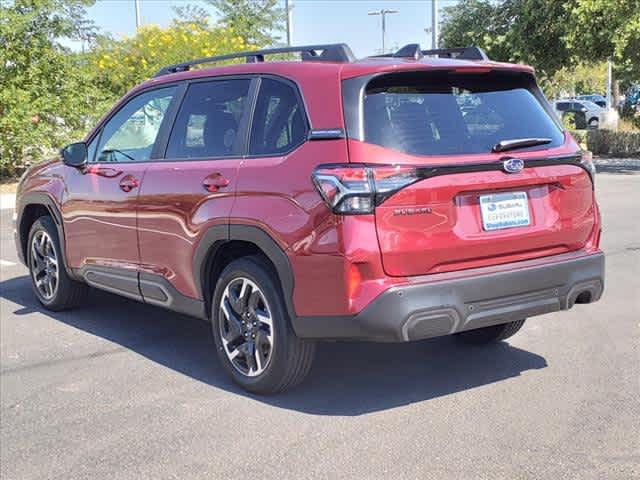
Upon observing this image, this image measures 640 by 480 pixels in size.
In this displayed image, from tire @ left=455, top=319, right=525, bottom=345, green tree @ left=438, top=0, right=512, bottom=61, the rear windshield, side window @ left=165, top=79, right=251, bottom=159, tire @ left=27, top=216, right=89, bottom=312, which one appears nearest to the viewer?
the rear windshield

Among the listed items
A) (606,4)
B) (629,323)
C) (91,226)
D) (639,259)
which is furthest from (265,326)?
(606,4)

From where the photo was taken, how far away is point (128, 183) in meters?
5.48

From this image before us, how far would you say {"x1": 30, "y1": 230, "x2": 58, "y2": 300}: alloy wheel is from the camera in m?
6.66

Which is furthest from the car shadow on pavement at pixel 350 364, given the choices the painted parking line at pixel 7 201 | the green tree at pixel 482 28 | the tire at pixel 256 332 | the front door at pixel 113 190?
the green tree at pixel 482 28

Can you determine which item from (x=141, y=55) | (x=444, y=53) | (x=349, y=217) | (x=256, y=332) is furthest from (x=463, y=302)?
(x=141, y=55)

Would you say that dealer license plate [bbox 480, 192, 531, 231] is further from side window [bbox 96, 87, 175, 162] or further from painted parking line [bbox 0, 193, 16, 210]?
painted parking line [bbox 0, 193, 16, 210]

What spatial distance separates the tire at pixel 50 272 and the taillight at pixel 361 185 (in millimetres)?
3293

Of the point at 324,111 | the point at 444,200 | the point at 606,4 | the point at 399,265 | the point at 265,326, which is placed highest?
the point at 606,4

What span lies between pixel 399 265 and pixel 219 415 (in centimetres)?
128

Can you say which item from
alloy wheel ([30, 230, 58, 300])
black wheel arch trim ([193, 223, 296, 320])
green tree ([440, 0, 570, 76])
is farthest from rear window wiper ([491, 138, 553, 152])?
green tree ([440, 0, 570, 76])

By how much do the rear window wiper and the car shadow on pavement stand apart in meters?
1.37

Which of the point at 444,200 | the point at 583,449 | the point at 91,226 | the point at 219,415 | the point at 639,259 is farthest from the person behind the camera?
the point at 639,259

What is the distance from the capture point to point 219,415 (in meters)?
4.38

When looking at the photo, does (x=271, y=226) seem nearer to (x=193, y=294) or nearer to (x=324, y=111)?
(x=324, y=111)
